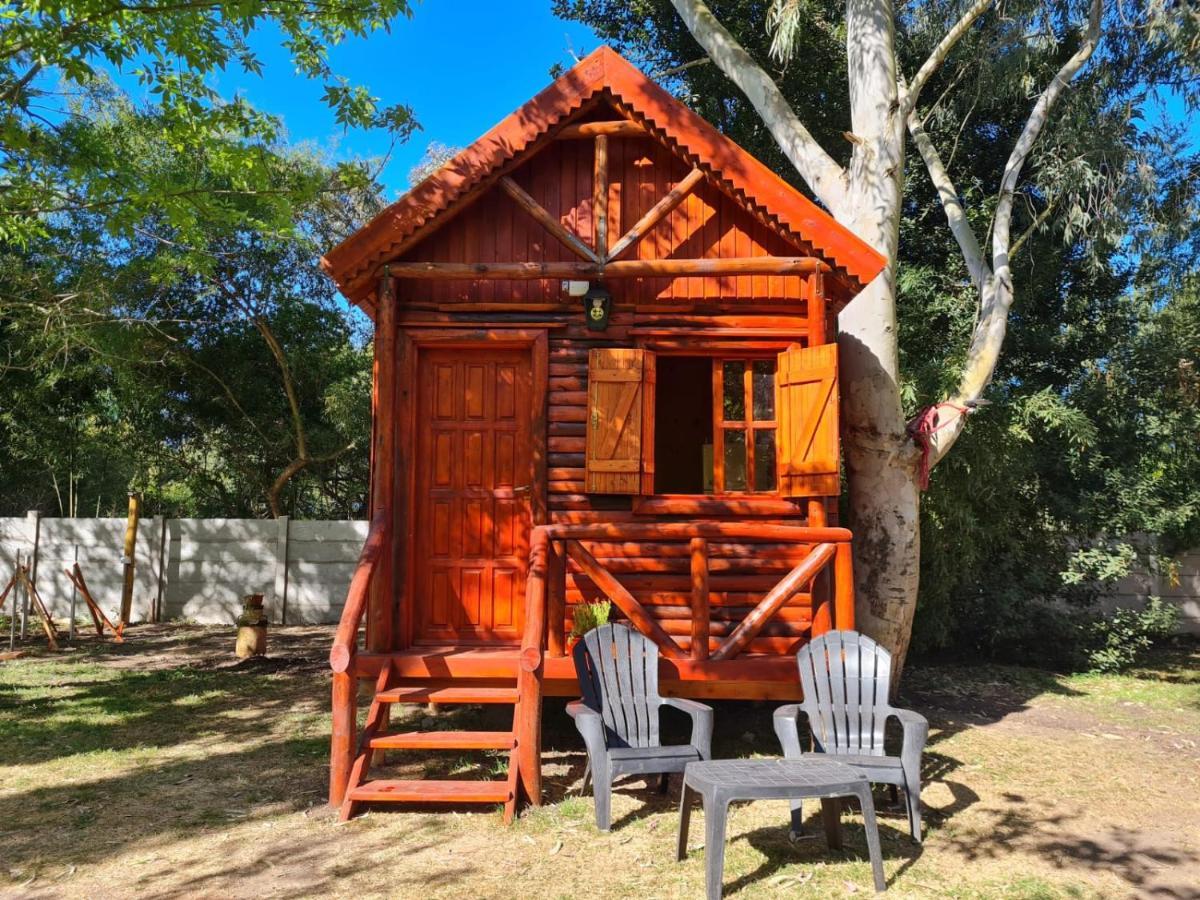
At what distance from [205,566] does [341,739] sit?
965 cm

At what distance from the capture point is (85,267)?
46.2 ft

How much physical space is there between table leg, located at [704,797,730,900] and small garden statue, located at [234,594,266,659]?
8011mm

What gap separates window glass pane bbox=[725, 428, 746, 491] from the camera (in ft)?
22.7

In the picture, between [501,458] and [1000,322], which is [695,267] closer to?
[501,458]

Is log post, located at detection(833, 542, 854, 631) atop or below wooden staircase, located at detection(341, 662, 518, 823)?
atop

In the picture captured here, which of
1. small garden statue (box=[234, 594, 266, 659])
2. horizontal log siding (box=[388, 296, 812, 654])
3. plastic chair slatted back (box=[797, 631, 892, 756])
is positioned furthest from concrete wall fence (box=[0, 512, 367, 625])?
plastic chair slatted back (box=[797, 631, 892, 756])

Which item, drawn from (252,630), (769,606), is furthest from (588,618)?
(252,630)

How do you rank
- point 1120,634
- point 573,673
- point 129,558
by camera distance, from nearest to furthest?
point 573,673, point 1120,634, point 129,558

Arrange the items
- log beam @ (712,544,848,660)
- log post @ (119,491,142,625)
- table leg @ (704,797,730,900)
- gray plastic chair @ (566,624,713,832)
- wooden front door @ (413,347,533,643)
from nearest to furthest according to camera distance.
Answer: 1. table leg @ (704,797,730,900)
2. gray plastic chair @ (566,624,713,832)
3. log beam @ (712,544,848,660)
4. wooden front door @ (413,347,533,643)
5. log post @ (119,491,142,625)

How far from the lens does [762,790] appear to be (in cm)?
386

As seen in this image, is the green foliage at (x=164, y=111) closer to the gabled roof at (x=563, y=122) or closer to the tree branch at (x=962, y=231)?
the gabled roof at (x=563, y=122)

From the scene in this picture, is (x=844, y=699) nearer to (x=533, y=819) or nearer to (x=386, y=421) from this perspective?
(x=533, y=819)

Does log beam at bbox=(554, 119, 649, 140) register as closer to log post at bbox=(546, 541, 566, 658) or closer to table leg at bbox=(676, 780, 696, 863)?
log post at bbox=(546, 541, 566, 658)

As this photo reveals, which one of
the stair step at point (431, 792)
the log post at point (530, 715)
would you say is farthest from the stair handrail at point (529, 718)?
the stair step at point (431, 792)
